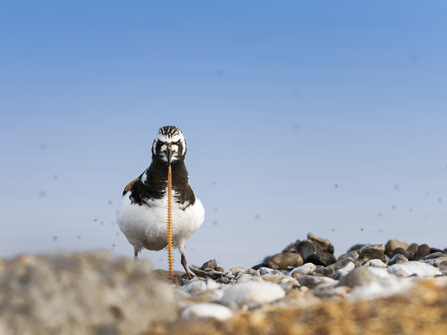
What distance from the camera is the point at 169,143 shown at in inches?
303

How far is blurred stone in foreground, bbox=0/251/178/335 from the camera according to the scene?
2.93m

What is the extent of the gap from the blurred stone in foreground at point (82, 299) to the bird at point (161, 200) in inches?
164

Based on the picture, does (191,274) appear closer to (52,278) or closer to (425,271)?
(425,271)

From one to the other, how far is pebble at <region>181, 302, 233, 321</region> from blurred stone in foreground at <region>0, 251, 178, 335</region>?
0.11 meters

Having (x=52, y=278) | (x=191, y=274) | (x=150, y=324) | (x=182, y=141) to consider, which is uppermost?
(x=182, y=141)

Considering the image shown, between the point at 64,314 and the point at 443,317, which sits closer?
the point at 64,314

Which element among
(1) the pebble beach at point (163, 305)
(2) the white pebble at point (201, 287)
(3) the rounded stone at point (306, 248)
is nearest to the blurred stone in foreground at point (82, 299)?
(1) the pebble beach at point (163, 305)

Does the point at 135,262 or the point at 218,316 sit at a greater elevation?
the point at 135,262

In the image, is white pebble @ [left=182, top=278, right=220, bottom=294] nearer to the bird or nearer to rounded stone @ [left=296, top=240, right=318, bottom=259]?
the bird

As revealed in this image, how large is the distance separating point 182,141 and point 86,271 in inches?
187

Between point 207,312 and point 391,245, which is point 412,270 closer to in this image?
point 207,312

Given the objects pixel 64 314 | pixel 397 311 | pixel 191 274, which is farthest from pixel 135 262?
pixel 191 274

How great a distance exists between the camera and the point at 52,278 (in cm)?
321

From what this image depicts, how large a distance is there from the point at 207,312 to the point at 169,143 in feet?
15.4
